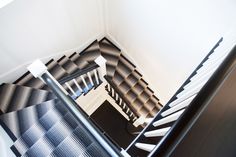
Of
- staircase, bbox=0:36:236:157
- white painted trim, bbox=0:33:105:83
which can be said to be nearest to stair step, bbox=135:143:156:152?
staircase, bbox=0:36:236:157

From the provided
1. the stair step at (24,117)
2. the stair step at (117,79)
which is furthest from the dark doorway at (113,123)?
the stair step at (24,117)

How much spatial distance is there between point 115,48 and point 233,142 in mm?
4283

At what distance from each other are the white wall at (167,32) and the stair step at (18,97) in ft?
6.69

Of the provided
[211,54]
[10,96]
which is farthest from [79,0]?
[211,54]

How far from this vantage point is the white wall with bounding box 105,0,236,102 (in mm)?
2932

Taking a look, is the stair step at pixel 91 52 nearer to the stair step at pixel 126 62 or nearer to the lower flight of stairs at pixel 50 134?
the stair step at pixel 126 62

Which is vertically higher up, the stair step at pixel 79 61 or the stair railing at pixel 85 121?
the stair step at pixel 79 61

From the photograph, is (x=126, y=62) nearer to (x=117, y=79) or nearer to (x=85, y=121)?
(x=117, y=79)

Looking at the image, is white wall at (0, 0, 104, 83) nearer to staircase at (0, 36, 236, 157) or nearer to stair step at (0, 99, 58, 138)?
staircase at (0, 36, 236, 157)

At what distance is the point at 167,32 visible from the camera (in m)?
3.77

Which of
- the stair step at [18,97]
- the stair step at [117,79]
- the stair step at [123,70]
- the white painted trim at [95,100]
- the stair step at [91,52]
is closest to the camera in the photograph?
the stair step at [18,97]

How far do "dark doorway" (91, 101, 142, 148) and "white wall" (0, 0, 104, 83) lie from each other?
179 centimetres

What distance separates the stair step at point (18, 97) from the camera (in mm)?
3855

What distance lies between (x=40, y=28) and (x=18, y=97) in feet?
4.03
